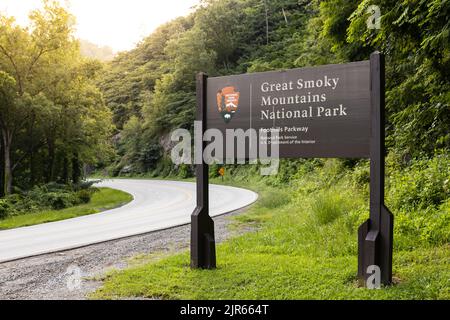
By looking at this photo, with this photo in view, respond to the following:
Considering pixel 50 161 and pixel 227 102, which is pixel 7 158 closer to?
pixel 50 161

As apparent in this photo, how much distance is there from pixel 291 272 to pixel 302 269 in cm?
20

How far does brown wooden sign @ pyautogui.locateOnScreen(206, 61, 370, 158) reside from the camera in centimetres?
565

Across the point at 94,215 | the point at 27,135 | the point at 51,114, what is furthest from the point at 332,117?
the point at 27,135

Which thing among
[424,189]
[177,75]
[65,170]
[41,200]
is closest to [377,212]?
[424,189]

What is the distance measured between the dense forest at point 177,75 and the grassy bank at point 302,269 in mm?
1767

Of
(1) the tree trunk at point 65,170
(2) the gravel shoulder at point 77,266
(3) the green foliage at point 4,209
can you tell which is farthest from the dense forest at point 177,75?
(2) the gravel shoulder at point 77,266

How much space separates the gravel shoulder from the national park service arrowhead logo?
314 centimetres

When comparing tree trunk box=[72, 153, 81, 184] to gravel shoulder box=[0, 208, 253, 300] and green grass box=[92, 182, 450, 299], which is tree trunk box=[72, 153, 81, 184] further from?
green grass box=[92, 182, 450, 299]

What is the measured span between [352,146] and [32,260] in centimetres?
647

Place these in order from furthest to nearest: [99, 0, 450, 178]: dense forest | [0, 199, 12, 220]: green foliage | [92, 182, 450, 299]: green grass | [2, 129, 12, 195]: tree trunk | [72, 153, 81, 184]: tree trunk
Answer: [72, 153, 81, 184]: tree trunk < [2, 129, 12, 195]: tree trunk < [0, 199, 12, 220]: green foliage < [99, 0, 450, 178]: dense forest < [92, 182, 450, 299]: green grass

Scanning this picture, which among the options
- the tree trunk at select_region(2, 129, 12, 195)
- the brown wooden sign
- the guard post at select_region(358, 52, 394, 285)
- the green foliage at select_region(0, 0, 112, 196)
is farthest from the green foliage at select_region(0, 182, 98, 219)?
the guard post at select_region(358, 52, 394, 285)

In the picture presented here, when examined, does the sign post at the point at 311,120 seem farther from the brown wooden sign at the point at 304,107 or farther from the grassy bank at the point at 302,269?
the grassy bank at the point at 302,269

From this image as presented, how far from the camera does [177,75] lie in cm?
4603

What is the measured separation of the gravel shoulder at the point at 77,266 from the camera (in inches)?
234
